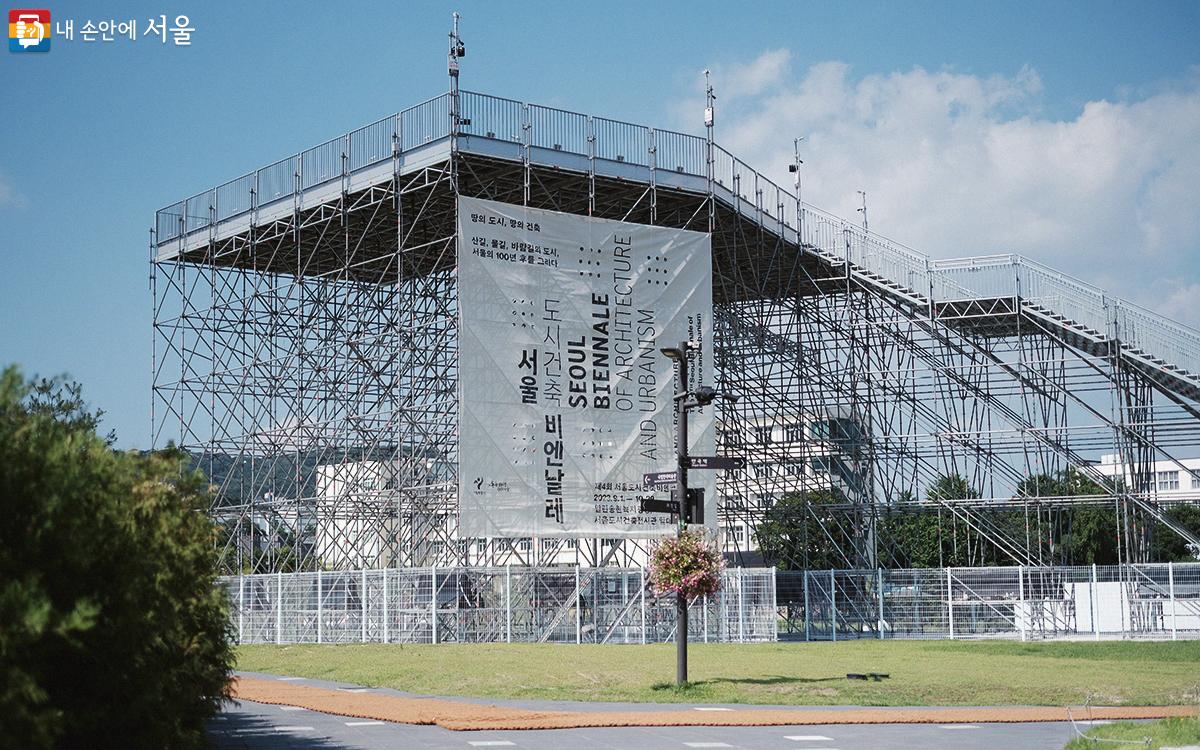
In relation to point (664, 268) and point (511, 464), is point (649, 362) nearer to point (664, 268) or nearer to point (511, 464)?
point (664, 268)

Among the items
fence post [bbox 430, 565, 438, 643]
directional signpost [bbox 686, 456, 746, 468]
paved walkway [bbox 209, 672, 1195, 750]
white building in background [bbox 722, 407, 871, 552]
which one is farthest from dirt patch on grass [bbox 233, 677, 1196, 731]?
white building in background [bbox 722, 407, 871, 552]

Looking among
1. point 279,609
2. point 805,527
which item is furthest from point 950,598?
point 279,609

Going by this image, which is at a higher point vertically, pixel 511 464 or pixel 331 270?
pixel 331 270

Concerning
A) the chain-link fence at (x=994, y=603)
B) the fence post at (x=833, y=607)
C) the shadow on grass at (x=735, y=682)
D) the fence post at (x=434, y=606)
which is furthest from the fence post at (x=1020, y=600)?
the shadow on grass at (x=735, y=682)

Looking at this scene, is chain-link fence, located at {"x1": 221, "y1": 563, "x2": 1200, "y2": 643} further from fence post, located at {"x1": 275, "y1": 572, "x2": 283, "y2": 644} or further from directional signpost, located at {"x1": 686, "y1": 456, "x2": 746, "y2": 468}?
directional signpost, located at {"x1": 686, "y1": 456, "x2": 746, "y2": 468}

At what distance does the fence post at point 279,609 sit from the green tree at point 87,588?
2437 centimetres

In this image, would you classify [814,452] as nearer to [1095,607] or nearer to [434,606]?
[1095,607]

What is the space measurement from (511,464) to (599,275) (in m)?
5.30

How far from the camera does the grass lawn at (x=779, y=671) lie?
1847 centimetres

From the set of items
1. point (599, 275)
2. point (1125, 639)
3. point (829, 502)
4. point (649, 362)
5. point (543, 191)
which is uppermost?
point (543, 191)

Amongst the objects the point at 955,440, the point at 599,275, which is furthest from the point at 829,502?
the point at 599,275

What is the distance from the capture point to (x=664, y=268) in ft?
115

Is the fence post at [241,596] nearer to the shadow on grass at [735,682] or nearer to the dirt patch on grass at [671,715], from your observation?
the shadow on grass at [735,682]

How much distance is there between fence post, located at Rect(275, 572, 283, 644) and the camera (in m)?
34.8
